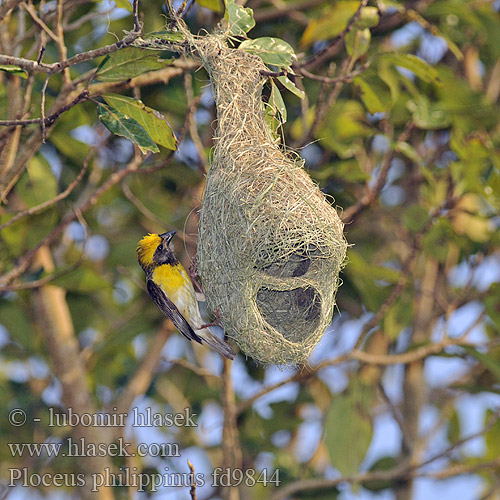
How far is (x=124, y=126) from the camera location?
8.80 feet

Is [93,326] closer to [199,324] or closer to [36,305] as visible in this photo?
[36,305]

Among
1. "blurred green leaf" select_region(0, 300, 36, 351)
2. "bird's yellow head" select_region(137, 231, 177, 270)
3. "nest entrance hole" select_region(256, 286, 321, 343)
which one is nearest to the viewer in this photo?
"nest entrance hole" select_region(256, 286, 321, 343)

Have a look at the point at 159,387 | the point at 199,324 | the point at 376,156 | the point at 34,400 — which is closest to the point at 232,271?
the point at 199,324

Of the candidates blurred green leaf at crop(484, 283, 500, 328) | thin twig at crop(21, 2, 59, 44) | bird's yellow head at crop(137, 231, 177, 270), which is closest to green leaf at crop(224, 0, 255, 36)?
thin twig at crop(21, 2, 59, 44)

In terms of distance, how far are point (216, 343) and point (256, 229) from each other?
0.88 metres

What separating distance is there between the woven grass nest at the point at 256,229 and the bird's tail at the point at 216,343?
12.8 inches

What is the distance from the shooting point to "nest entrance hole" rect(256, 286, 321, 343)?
117 inches

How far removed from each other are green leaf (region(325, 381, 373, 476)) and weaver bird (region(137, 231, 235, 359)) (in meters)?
1.23

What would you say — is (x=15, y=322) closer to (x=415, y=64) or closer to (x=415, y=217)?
(x=415, y=217)

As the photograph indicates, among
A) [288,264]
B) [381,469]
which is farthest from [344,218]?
[381,469]

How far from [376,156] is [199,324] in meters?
3.17

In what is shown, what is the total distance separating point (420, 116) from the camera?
4.10 metres

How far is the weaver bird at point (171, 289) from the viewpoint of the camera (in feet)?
11.5

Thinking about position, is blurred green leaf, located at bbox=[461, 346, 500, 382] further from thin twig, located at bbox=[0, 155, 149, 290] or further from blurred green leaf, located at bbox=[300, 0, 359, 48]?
thin twig, located at bbox=[0, 155, 149, 290]
